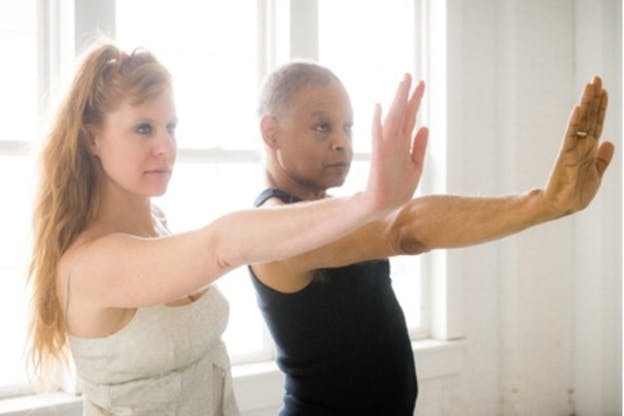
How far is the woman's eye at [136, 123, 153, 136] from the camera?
142 cm

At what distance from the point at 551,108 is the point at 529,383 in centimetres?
142

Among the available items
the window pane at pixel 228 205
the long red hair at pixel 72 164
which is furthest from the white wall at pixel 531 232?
the long red hair at pixel 72 164

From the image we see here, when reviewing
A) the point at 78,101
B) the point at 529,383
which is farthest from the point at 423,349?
the point at 78,101

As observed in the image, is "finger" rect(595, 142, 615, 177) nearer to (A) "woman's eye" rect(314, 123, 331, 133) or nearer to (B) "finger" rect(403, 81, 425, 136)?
(B) "finger" rect(403, 81, 425, 136)

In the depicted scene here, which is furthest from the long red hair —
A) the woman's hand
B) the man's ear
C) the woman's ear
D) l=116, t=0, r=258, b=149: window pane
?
l=116, t=0, r=258, b=149: window pane

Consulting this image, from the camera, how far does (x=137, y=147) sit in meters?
1.41

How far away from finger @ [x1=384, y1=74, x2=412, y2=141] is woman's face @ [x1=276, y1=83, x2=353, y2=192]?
660mm

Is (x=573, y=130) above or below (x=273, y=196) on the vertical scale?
above

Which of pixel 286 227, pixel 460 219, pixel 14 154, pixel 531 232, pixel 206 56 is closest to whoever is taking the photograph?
pixel 286 227

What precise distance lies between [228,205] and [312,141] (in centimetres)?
142

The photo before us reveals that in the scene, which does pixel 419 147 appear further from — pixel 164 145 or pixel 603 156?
pixel 164 145

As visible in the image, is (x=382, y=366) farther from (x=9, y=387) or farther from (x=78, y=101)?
(x=9, y=387)

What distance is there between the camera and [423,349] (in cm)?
336

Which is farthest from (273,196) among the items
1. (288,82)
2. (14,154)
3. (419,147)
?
(14,154)
